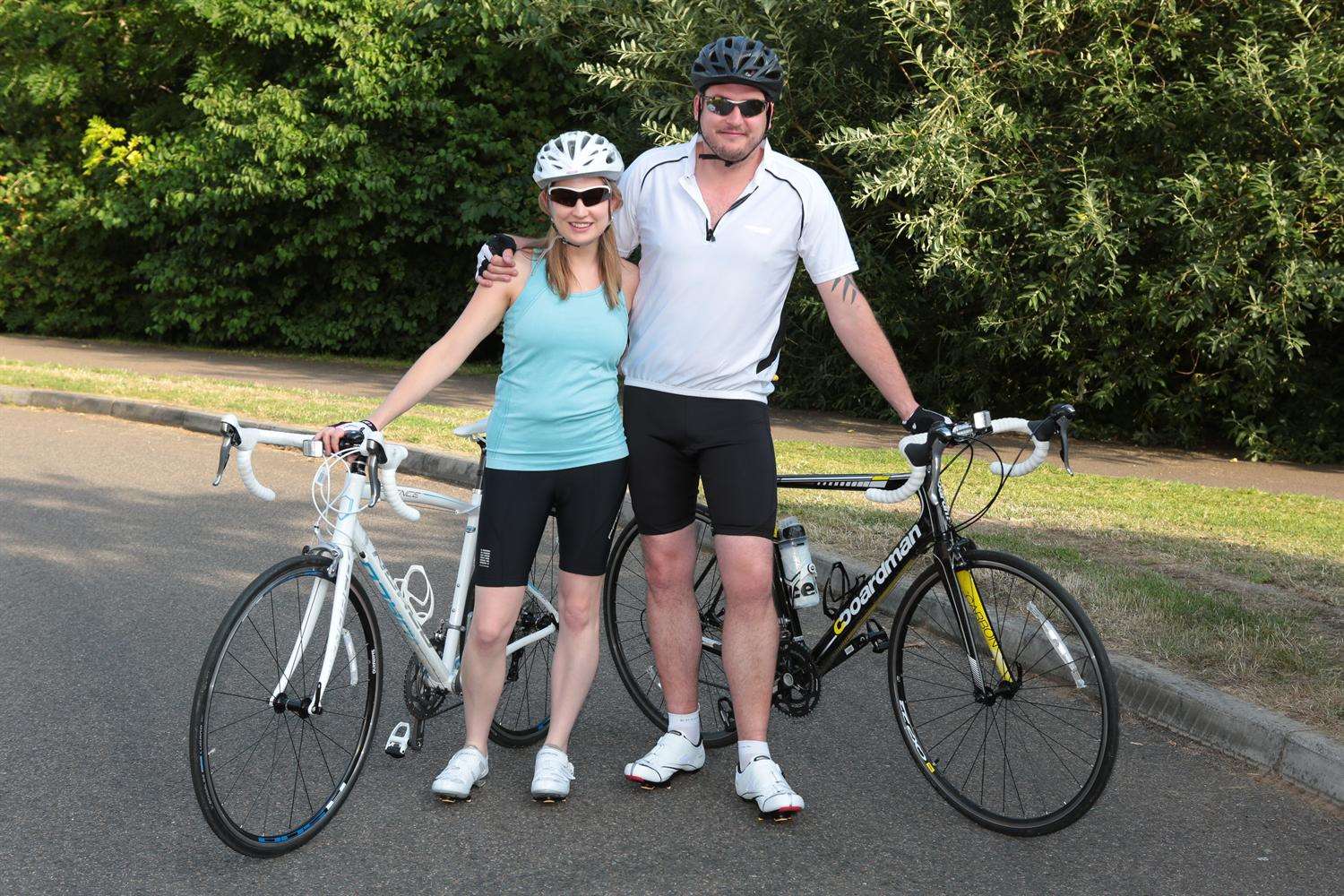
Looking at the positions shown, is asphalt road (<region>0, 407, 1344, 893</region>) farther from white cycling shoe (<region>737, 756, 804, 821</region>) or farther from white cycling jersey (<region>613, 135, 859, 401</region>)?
white cycling jersey (<region>613, 135, 859, 401</region>)

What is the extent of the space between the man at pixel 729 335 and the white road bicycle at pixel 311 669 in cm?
57

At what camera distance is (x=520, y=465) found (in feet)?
13.3

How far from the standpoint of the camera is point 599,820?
4020mm

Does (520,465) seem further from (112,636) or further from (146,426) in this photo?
(146,426)

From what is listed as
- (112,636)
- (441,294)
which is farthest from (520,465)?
(441,294)

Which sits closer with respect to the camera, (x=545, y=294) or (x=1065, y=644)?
(x=1065, y=644)

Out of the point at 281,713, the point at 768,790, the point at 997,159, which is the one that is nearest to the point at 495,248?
the point at 281,713

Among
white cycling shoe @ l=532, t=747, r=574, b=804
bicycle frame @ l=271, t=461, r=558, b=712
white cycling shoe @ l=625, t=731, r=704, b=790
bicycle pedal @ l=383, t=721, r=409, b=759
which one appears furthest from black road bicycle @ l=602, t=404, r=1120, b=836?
bicycle pedal @ l=383, t=721, r=409, b=759

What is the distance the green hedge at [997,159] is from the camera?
11.3m

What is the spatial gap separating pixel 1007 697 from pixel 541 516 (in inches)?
56.7

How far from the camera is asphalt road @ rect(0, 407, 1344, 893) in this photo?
362cm

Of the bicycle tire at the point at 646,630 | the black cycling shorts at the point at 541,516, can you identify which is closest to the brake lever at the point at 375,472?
the black cycling shorts at the point at 541,516

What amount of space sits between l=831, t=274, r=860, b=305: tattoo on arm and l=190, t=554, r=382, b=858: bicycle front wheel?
5.33 feet

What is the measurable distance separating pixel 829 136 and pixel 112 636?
7933 millimetres
